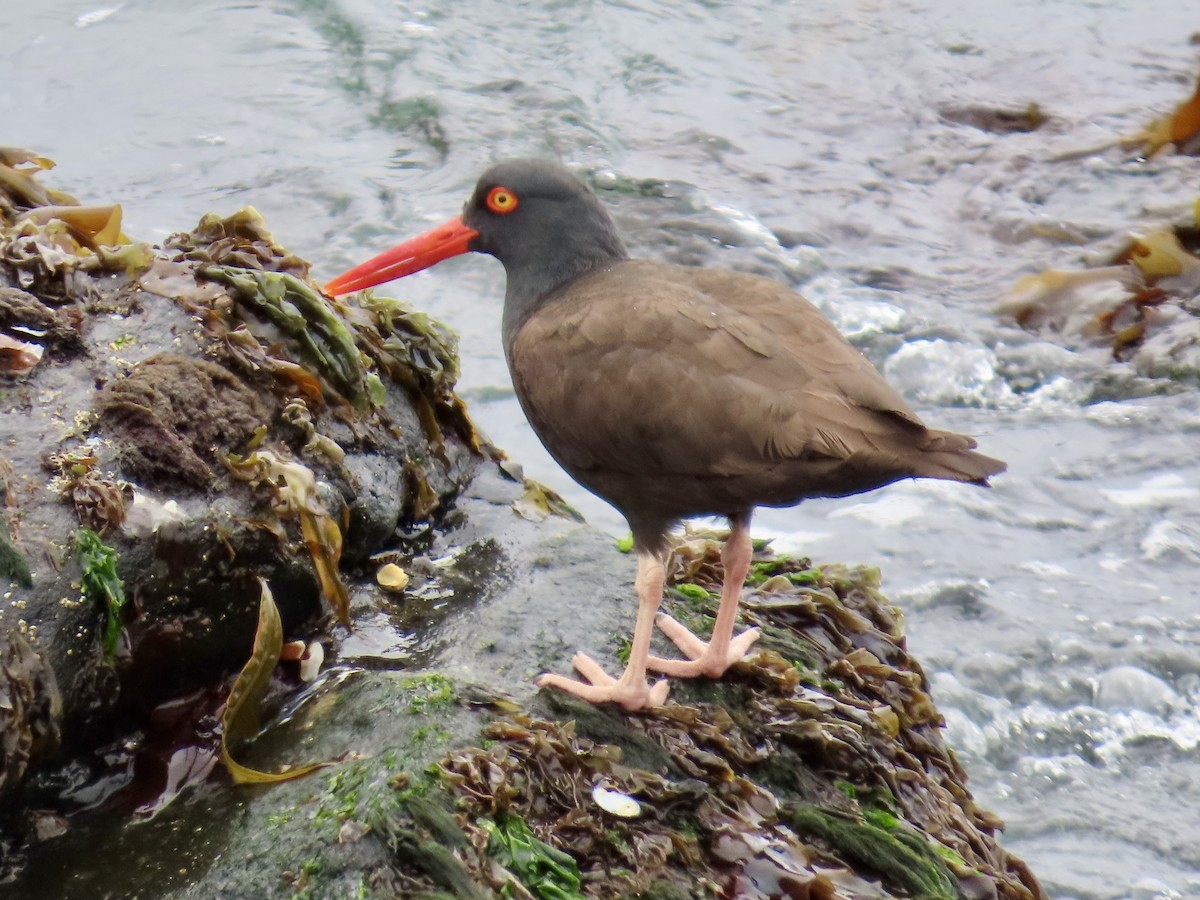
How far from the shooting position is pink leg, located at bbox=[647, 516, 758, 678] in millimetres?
3346

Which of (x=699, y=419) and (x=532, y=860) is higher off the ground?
(x=699, y=419)

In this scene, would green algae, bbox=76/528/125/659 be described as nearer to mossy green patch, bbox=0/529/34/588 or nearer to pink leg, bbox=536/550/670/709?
mossy green patch, bbox=0/529/34/588

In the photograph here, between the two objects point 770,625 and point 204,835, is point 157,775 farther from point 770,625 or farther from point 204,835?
point 770,625

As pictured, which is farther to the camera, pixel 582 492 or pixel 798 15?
pixel 798 15

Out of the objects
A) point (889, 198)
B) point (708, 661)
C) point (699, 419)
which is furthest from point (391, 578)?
point (889, 198)

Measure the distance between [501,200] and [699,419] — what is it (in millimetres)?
1353

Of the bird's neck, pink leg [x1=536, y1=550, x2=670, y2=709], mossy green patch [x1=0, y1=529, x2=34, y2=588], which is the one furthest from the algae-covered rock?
pink leg [x1=536, y1=550, x2=670, y2=709]

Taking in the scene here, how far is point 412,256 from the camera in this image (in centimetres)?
425

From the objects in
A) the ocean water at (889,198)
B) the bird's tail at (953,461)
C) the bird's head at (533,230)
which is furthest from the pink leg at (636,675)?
the ocean water at (889,198)

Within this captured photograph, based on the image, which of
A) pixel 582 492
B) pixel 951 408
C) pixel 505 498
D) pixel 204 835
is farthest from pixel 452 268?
pixel 204 835

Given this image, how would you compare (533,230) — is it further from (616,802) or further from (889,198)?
(889,198)

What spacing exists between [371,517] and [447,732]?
0.96m

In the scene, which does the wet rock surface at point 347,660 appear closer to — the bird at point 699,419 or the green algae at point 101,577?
the green algae at point 101,577

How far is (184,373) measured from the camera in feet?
10.4
